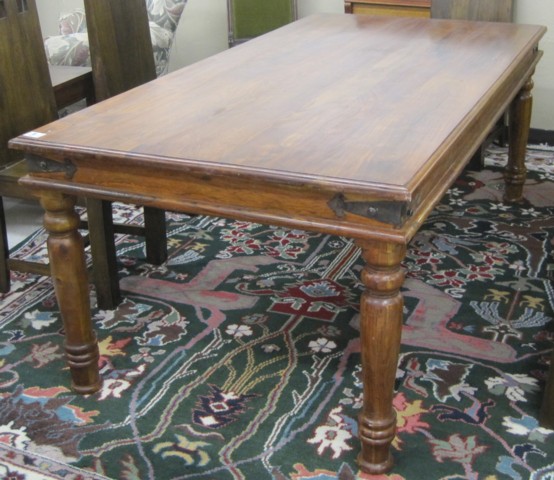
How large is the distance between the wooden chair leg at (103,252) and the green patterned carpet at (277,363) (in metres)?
0.07

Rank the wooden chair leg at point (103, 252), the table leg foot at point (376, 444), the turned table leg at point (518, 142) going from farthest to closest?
the turned table leg at point (518, 142)
the wooden chair leg at point (103, 252)
the table leg foot at point (376, 444)

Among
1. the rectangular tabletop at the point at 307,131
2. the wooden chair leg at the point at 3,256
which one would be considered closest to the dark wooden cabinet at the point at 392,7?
the rectangular tabletop at the point at 307,131

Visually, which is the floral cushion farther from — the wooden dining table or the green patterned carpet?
the wooden dining table

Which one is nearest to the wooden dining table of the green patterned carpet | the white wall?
the green patterned carpet

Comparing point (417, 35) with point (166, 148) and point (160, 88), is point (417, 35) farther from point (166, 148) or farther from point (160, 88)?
point (166, 148)

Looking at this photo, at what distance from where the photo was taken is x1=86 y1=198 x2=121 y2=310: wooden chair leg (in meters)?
2.76

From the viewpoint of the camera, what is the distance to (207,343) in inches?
A: 106

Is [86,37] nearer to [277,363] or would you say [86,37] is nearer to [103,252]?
[103,252]

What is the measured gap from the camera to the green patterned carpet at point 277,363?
216 cm

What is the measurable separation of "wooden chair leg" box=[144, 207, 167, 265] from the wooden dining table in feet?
2.04

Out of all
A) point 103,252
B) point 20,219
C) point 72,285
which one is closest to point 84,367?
point 72,285

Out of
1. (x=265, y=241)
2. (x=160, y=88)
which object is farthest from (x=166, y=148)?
(x=265, y=241)

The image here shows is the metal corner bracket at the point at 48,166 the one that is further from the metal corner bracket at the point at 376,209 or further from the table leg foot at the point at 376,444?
the table leg foot at the point at 376,444

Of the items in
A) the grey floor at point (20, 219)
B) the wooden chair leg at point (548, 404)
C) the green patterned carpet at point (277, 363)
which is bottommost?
the grey floor at point (20, 219)
